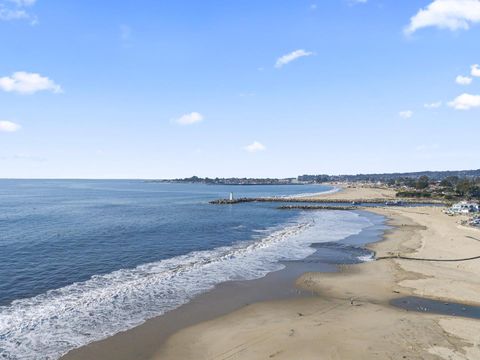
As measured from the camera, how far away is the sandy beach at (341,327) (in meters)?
17.8

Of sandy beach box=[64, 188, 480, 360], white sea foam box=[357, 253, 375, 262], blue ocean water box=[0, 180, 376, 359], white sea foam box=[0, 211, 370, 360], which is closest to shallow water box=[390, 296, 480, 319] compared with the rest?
sandy beach box=[64, 188, 480, 360]

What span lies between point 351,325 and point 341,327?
67 cm

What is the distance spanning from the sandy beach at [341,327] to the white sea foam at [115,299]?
6.87 feet

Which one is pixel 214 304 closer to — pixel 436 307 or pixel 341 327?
pixel 341 327

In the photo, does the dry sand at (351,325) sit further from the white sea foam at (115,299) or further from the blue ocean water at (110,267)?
the blue ocean water at (110,267)

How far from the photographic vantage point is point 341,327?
20.7 m

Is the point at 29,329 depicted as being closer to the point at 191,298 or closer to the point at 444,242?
the point at 191,298

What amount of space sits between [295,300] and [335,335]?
6.65 meters

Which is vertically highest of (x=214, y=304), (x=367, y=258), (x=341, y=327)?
(x=341, y=327)

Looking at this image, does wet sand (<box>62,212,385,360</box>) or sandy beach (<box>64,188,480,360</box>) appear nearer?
sandy beach (<box>64,188,480,360</box>)

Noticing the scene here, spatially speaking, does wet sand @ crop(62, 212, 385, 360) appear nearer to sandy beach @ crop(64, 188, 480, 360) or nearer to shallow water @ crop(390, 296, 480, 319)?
sandy beach @ crop(64, 188, 480, 360)

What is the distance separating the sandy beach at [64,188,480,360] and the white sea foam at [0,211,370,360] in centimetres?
209

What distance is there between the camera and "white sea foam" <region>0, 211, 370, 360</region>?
19.5 meters

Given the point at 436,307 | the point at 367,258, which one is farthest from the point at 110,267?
the point at 436,307
